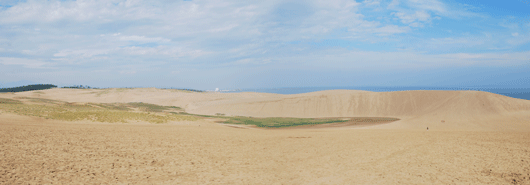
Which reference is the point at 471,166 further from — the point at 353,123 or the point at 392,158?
the point at 353,123

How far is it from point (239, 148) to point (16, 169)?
8.17 m

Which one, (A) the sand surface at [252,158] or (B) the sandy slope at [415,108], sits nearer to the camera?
(A) the sand surface at [252,158]

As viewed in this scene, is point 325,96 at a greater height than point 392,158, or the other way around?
point 325,96

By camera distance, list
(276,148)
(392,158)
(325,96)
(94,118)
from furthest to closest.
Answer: (325,96) → (94,118) → (276,148) → (392,158)

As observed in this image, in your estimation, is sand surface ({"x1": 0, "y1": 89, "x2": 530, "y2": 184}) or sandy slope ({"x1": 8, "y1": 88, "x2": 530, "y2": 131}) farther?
sandy slope ({"x1": 8, "y1": 88, "x2": 530, "y2": 131})

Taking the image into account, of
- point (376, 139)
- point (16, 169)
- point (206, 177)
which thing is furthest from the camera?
point (376, 139)

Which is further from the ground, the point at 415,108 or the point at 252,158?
the point at 415,108

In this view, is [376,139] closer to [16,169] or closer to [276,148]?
[276,148]

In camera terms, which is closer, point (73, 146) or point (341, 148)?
point (73, 146)

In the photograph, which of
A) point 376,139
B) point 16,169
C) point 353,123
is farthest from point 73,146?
point 353,123

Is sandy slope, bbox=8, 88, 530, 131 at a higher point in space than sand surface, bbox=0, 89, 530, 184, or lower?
higher

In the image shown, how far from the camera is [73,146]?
37.8 ft

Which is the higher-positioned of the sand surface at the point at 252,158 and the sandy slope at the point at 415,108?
the sandy slope at the point at 415,108

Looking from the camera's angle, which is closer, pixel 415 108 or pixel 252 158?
pixel 252 158
